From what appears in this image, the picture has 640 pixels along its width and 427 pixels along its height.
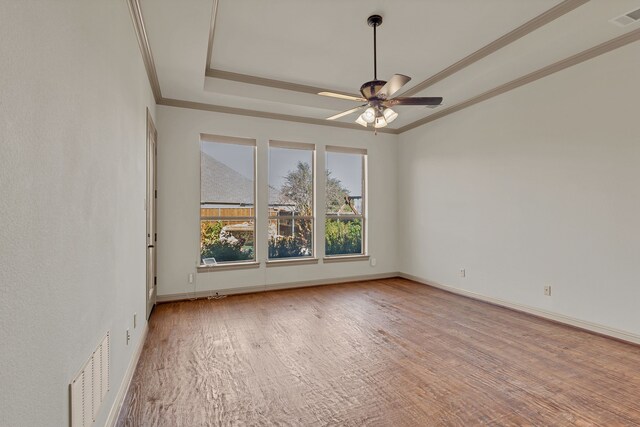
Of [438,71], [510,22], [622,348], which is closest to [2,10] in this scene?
[510,22]

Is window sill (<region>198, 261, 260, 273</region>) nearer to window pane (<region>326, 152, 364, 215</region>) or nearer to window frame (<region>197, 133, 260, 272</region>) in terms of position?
window frame (<region>197, 133, 260, 272</region>)

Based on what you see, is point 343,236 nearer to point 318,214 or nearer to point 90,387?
point 318,214

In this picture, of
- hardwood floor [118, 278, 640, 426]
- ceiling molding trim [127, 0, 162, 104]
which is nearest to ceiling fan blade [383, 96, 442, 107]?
ceiling molding trim [127, 0, 162, 104]

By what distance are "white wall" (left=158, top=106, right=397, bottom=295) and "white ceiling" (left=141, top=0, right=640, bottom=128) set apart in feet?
1.50

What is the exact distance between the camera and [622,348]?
10.0 feet

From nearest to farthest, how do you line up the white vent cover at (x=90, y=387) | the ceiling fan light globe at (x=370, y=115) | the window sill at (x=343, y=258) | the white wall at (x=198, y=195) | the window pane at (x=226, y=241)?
the white vent cover at (x=90, y=387)
the ceiling fan light globe at (x=370, y=115)
the white wall at (x=198, y=195)
the window pane at (x=226, y=241)
the window sill at (x=343, y=258)

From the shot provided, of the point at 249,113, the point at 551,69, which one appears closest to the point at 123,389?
the point at 249,113

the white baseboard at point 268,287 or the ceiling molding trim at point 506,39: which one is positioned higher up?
the ceiling molding trim at point 506,39

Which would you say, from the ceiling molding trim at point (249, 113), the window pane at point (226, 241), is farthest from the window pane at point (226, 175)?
the ceiling molding trim at point (249, 113)

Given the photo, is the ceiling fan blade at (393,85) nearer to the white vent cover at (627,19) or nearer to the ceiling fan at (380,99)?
the ceiling fan at (380,99)

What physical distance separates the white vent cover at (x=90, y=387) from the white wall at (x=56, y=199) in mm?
65

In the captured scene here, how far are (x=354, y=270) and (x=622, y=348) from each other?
373cm

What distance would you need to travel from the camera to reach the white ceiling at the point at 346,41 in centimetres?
290

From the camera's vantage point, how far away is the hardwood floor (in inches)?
82.2
